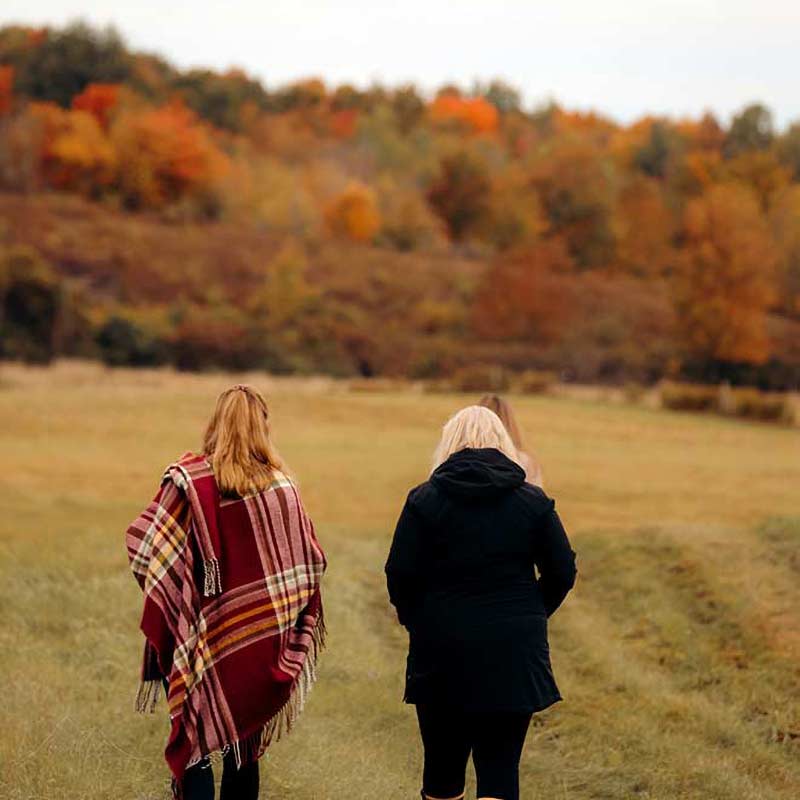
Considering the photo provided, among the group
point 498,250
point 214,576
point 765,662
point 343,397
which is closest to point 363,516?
point 765,662

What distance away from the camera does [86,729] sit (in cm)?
757

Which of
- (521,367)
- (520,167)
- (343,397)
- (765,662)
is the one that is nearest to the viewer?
(765,662)

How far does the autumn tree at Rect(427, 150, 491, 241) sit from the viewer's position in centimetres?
9838

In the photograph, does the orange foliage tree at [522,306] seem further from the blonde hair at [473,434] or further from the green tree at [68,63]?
the green tree at [68,63]

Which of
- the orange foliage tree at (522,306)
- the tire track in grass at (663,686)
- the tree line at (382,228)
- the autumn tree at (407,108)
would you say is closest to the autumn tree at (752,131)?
the tree line at (382,228)

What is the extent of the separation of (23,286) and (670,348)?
3124 centimetres

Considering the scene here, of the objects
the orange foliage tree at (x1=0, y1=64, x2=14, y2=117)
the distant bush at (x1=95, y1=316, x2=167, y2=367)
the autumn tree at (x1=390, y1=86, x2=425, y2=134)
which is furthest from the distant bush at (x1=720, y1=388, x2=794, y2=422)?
the autumn tree at (x1=390, y1=86, x2=425, y2=134)

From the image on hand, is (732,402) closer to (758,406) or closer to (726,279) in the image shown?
(758,406)

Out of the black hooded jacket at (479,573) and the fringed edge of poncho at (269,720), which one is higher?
the black hooded jacket at (479,573)

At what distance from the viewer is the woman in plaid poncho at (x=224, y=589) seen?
16.7 feet

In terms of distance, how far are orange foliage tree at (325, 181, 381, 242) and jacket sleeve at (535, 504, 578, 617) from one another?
89.5 meters

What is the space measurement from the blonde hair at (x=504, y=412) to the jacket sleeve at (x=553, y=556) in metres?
2.14

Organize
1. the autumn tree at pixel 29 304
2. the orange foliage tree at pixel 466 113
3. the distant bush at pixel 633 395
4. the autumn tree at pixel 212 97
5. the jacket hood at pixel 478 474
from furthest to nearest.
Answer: the orange foliage tree at pixel 466 113 → the autumn tree at pixel 212 97 → the autumn tree at pixel 29 304 → the distant bush at pixel 633 395 → the jacket hood at pixel 478 474

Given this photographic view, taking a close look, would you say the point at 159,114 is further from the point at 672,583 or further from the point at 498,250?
the point at 672,583
